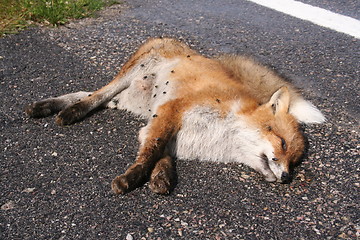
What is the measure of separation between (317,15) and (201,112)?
13.1 feet

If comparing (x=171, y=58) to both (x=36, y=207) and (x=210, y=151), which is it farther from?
(x=36, y=207)

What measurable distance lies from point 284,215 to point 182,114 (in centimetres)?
131

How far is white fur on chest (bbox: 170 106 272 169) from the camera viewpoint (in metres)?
3.89

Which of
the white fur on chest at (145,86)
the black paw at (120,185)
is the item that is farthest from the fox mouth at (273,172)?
the white fur on chest at (145,86)

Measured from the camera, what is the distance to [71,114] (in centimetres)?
436

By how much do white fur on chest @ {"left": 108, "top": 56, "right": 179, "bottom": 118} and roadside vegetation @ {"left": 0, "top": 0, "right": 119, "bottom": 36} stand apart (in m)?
2.55

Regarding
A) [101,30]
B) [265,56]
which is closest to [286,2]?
[265,56]

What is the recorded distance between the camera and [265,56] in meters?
5.67

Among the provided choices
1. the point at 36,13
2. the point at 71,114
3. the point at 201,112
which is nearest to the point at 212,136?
the point at 201,112

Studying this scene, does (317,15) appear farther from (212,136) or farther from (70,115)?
(70,115)

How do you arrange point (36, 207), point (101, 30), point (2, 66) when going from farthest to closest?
point (101, 30) < point (2, 66) < point (36, 207)

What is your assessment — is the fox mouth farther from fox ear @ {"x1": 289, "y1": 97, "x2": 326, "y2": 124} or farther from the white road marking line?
the white road marking line

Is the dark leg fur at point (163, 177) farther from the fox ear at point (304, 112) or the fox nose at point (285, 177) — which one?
the fox ear at point (304, 112)

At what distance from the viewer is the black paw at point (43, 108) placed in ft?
14.4
